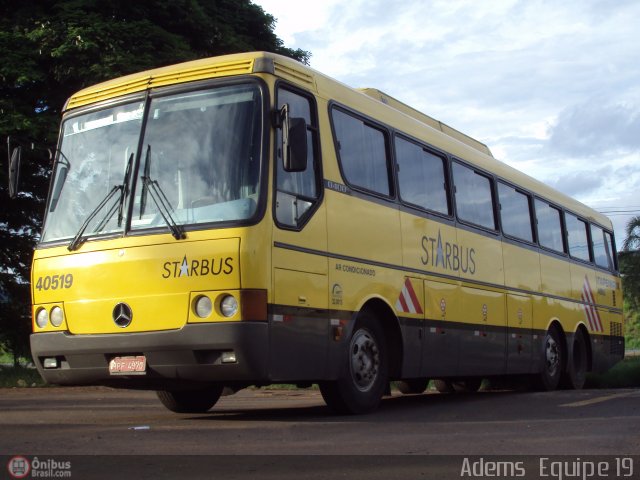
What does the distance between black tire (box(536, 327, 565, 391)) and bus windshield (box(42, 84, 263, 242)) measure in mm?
8634

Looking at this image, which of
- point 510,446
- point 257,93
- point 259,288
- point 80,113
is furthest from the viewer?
point 80,113

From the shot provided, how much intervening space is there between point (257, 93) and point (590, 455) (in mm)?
→ 4421

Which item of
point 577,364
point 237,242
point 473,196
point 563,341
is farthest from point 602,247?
point 237,242

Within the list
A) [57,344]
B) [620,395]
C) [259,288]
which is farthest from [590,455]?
[620,395]

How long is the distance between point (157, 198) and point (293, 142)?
139cm

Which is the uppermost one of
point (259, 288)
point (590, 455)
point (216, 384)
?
point (259, 288)

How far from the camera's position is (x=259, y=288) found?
8.67 metres

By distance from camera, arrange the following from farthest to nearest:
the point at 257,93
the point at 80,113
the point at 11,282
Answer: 1. the point at 11,282
2. the point at 80,113
3. the point at 257,93

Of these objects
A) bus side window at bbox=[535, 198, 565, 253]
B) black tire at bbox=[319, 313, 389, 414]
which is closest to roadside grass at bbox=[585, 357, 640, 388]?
bus side window at bbox=[535, 198, 565, 253]

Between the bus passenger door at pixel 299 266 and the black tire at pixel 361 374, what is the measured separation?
0.51 metres

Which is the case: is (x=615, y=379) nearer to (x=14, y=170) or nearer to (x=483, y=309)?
(x=483, y=309)

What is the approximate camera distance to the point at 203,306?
8.74 meters

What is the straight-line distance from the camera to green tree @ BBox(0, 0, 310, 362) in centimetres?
2136

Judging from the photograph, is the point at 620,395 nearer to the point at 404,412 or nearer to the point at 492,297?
the point at 492,297
